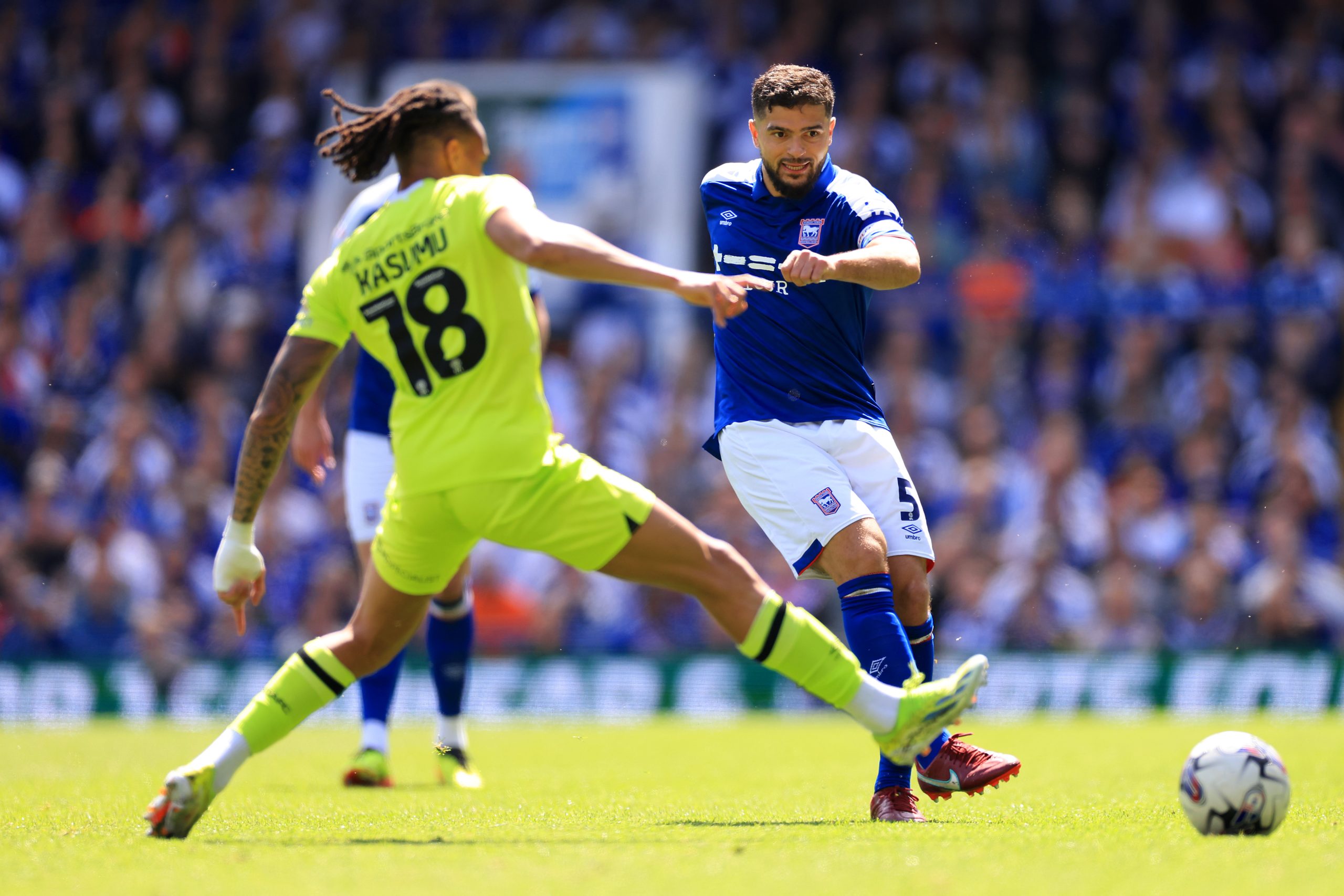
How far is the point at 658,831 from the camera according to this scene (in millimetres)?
5090

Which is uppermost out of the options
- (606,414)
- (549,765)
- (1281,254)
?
(1281,254)

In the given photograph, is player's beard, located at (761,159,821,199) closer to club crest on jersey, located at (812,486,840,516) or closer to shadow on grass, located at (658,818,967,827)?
club crest on jersey, located at (812,486,840,516)

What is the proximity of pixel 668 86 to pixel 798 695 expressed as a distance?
7087 mm

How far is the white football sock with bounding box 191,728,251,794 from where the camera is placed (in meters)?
4.89

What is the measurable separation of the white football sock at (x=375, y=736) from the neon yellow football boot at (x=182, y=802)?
2514 mm

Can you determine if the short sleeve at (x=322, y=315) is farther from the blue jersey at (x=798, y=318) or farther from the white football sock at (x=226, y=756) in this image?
the blue jersey at (x=798, y=318)

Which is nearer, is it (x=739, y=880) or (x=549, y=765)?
(x=739, y=880)

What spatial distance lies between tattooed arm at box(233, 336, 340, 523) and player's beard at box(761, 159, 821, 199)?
1846mm

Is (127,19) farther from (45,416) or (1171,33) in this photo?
(1171,33)

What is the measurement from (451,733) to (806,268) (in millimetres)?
3439

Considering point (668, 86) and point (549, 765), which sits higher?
point (668, 86)

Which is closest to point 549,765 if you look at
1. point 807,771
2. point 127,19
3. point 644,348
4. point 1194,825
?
point 807,771

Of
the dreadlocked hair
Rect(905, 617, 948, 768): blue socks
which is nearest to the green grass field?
Rect(905, 617, 948, 768): blue socks

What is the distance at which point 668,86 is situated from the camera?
1678cm
